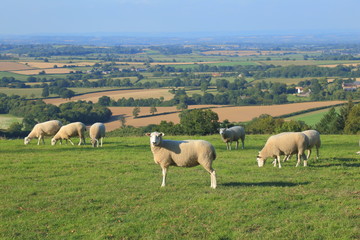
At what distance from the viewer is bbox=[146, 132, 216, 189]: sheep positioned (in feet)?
50.2

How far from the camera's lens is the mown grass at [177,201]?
1138 centimetres

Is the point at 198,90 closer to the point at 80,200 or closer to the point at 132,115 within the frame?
the point at 132,115

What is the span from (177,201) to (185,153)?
2.17m

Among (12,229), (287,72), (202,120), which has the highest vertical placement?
(12,229)

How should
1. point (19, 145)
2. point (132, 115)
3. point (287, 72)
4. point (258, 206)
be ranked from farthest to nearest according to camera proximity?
1. point (287, 72)
2. point (132, 115)
3. point (19, 145)
4. point (258, 206)

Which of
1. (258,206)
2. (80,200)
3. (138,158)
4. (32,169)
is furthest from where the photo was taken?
(138,158)

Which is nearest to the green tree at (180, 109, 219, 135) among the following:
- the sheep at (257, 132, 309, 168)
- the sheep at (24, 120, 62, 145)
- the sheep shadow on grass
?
the sheep at (24, 120, 62, 145)

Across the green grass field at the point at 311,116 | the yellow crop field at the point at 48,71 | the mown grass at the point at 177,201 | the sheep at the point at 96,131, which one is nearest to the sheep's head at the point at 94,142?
the sheep at the point at 96,131

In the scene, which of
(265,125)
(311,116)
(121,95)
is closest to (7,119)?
(121,95)

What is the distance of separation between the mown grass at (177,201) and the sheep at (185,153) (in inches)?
28.7

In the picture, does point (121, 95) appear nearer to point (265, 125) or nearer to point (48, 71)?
point (265, 125)

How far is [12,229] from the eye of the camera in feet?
38.5

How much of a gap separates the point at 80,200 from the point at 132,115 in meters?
67.6

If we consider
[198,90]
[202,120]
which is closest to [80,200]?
[202,120]
